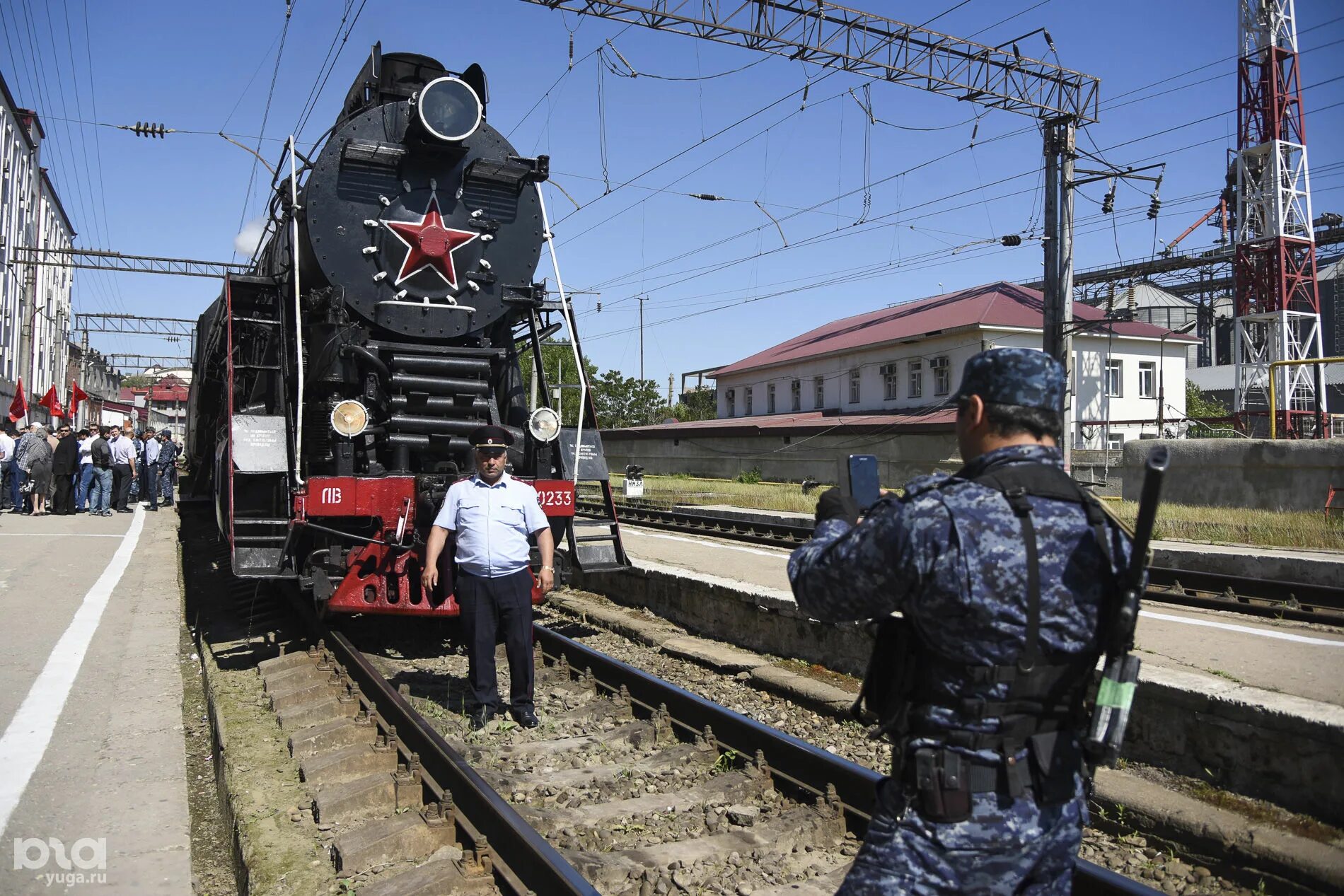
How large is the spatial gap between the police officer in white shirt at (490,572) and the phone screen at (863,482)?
3.35 meters

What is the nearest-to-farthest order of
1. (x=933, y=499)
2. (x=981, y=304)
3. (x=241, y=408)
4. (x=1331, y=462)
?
(x=933, y=499) → (x=241, y=408) → (x=1331, y=462) → (x=981, y=304)

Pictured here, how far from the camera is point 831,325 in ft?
155

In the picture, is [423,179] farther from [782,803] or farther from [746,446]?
[746,446]

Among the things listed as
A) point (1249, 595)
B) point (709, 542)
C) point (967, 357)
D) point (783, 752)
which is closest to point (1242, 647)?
point (1249, 595)

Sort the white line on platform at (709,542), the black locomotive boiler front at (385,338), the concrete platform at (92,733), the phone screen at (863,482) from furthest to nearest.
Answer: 1. the white line on platform at (709,542)
2. the black locomotive boiler front at (385,338)
3. the concrete platform at (92,733)
4. the phone screen at (863,482)

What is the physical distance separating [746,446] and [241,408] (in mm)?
28364

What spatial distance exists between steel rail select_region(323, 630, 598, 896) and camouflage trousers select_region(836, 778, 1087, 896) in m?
1.40

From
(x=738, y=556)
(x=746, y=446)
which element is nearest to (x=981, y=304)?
(x=746, y=446)

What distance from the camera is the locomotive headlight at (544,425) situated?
24.8 ft

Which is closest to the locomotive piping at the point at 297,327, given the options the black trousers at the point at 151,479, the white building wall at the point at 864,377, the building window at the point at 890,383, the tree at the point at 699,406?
the black trousers at the point at 151,479

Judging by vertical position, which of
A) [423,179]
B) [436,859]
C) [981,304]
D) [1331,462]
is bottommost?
[436,859]

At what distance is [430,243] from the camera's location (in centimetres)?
742

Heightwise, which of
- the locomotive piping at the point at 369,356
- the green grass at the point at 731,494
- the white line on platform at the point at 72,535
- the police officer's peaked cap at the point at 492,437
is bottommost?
the white line on platform at the point at 72,535

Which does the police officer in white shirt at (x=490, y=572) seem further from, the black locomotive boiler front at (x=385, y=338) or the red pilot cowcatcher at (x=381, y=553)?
the black locomotive boiler front at (x=385, y=338)
